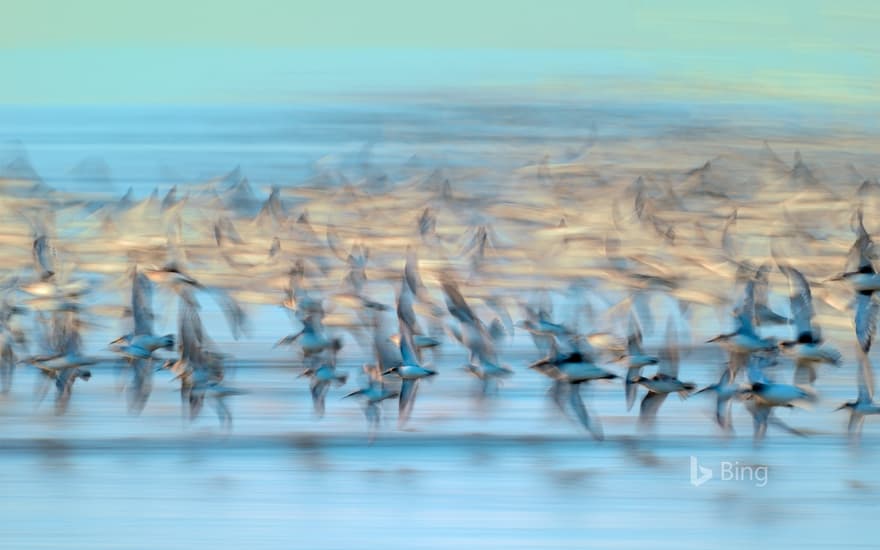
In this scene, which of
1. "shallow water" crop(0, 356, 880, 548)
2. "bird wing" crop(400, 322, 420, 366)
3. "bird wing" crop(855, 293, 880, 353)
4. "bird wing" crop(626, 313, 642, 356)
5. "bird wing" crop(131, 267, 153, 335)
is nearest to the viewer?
"shallow water" crop(0, 356, 880, 548)

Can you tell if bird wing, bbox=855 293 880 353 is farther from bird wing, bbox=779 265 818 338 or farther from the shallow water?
the shallow water

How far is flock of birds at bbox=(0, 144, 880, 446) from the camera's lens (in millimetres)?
10469

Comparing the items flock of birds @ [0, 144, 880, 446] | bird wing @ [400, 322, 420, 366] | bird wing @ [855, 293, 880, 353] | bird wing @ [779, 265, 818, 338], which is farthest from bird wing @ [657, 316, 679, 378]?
bird wing @ [400, 322, 420, 366]

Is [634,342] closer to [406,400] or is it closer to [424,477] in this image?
[406,400]

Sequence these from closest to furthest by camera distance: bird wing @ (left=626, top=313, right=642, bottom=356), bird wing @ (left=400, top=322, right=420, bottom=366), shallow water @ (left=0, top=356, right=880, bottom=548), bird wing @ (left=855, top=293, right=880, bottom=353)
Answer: shallow water @ (left=0, top=356, right=880, bottom=548)
bird wing @ (left=855, top=293, right=880, bottom=353)
bird wing @ (left=400, top=322, right=420, bottom=366)
bird wing @ (left=626, top=313, right=642, bottom=356)

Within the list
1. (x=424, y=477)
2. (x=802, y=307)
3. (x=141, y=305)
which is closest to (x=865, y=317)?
(x=802, y=307)

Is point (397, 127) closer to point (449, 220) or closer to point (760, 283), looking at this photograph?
point (449, 220)

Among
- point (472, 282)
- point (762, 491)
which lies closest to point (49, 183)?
point (472, 282)

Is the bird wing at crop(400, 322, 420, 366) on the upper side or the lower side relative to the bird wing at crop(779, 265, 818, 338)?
lower

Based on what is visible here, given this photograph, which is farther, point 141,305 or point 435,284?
→ point 435,284

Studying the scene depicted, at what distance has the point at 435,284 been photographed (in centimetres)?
1338

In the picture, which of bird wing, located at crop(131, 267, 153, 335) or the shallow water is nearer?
the shallow water

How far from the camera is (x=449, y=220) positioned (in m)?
14.7

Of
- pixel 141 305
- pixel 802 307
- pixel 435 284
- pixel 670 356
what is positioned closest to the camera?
pixel 802 307
